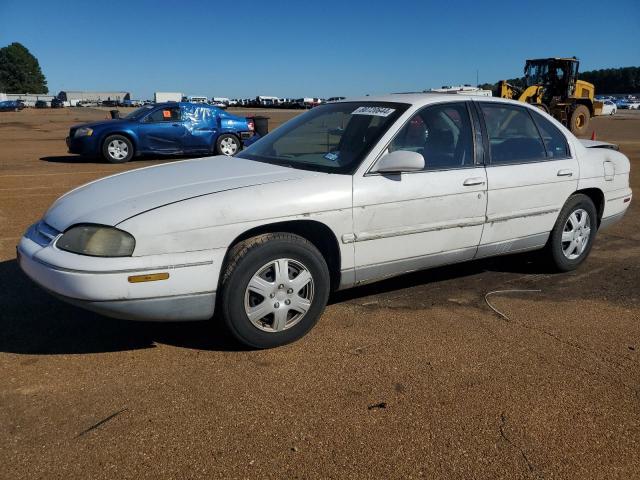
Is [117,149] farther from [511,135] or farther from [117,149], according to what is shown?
[511,135]

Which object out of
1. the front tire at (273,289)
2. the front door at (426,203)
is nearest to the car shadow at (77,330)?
the front tire at (273,289)

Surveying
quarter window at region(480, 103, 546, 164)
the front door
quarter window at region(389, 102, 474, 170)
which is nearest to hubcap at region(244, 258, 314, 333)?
the front door

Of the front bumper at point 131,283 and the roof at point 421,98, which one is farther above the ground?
the roof at point 421,98

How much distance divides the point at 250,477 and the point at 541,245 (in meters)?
3.40

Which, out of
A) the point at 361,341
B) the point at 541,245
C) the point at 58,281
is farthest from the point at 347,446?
the point at 541,245

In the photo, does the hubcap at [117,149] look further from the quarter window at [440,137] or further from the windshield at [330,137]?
the quarter window at [440,137]

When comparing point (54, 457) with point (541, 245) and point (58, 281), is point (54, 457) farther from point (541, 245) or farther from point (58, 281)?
point (541, 245)

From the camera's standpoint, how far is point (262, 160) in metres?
4.09

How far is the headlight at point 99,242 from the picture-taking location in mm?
2975

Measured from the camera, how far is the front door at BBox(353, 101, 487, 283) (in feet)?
11.9

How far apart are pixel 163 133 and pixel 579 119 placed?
55.4 ft

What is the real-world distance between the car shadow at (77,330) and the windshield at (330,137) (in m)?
1.11

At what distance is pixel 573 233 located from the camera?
4.89 m

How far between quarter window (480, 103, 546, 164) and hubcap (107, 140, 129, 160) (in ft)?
35.0
